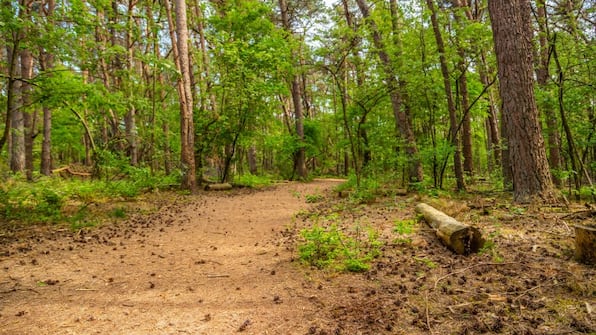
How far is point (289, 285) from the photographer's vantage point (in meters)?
3.56

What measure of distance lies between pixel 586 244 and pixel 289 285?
10.3 feet

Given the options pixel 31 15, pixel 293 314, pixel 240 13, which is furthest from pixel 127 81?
pixel 293 314

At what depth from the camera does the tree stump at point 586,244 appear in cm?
317

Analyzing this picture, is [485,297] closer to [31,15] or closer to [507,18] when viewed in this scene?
[507,18]

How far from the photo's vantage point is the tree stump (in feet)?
10.4

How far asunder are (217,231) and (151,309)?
3.50 metres

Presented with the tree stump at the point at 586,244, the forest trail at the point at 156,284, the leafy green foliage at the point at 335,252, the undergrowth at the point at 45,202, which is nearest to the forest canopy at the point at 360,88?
the undergrowth at the point at 45,202

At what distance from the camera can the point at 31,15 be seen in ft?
19.5

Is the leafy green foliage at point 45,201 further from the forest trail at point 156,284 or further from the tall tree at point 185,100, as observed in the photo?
the tall tree at point 185,100

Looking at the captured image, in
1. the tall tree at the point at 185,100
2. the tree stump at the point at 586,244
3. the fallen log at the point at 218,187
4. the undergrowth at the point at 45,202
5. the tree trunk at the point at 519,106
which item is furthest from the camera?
the fallen log at the point at 218,187

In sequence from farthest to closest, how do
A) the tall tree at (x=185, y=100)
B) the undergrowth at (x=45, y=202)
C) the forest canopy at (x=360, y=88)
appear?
the tall tree at (x=185, y=100), the undergrowth at (x=45, y=202), the forest canopy at (x=360, y=88)

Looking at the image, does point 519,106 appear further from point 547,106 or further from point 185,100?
point 185,100

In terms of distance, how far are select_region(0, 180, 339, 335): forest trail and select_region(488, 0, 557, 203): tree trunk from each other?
4767 millimetres

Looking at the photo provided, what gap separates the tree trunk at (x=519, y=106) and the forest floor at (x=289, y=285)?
2.27 feet
